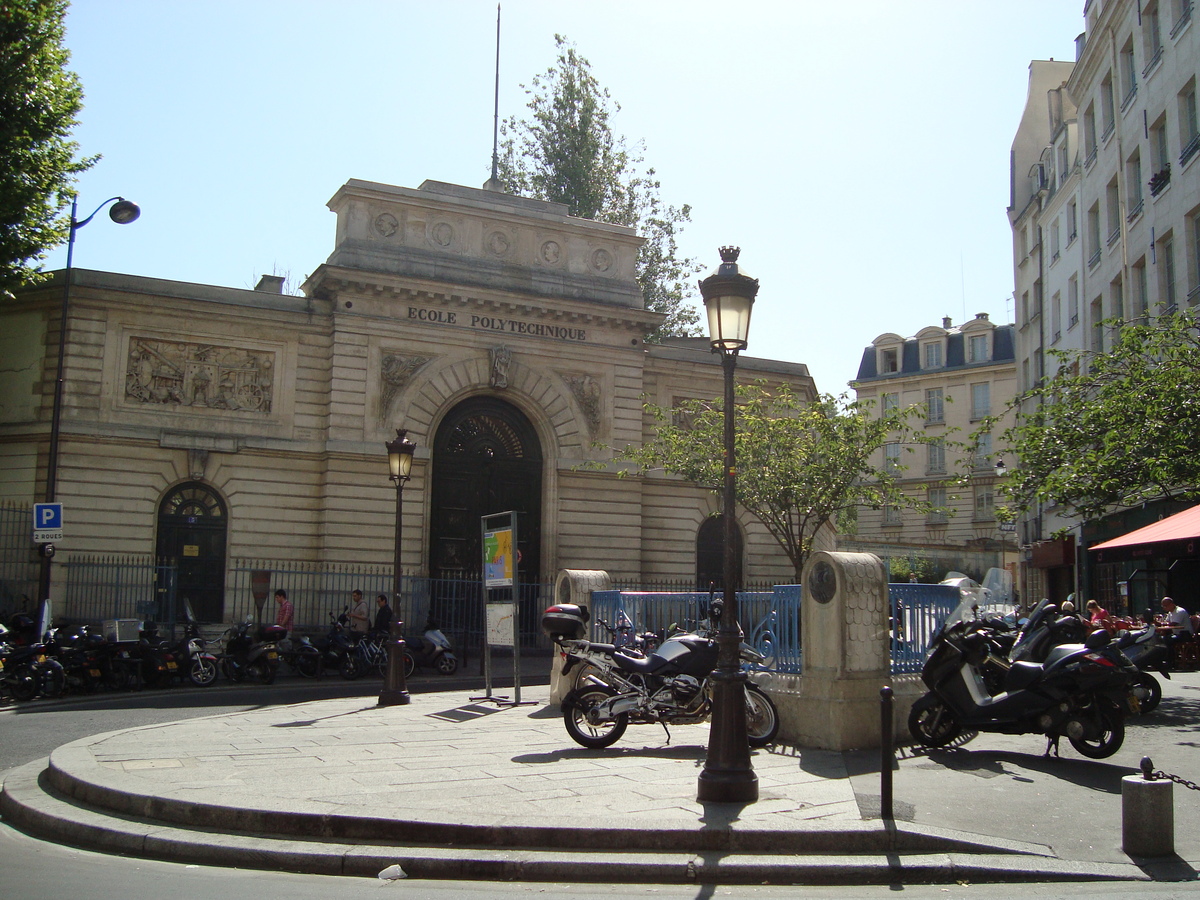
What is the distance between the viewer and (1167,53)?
23156 mm

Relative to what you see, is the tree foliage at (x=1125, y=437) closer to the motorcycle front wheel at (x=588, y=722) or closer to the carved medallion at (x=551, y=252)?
the motorcycle front wheel at (x=588, y=722)

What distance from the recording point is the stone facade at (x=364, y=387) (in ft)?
77.9

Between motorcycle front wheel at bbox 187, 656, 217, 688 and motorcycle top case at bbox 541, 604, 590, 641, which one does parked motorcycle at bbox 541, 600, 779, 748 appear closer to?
motorcycle top case at bbox 541, 604, 590, 641

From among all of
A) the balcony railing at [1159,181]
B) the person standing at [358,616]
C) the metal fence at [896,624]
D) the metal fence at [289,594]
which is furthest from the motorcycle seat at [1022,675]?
the balcony railing at [1159,181]

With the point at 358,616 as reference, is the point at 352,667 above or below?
below

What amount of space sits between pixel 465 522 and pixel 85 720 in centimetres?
1421

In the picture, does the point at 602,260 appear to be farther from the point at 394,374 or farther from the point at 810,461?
the point at 810,461

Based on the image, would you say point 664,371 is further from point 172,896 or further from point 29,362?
point 172,896

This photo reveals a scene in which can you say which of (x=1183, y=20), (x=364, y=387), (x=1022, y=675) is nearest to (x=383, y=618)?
(x=364, y=387)

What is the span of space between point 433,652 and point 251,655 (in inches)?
136

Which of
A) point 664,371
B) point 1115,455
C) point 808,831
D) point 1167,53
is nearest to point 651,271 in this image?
point 664,371

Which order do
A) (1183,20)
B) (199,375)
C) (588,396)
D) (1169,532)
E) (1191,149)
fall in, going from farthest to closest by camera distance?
(588,396), (199,375), (1183,20), (1191,149), (1169,532)

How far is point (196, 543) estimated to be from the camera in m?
24.3

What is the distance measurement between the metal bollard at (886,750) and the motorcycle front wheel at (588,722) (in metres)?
3.72
